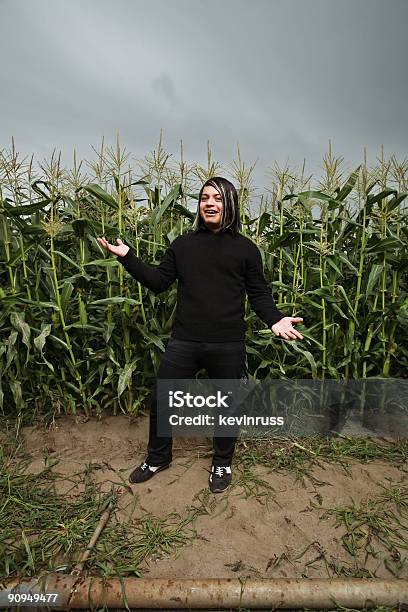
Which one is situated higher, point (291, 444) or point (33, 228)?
point (33, 228)

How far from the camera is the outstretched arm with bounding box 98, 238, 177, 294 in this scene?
2.59 m

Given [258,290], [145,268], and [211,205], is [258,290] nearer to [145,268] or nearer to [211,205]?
[211,205]

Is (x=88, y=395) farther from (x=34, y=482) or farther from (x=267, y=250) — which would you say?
(x=267, y=250)

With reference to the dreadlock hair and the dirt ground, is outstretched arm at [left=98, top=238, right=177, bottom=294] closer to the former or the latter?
the dreadlock hair

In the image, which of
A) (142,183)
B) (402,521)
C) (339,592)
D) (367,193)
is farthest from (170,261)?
(402,521)

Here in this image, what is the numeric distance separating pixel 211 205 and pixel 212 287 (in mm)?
530

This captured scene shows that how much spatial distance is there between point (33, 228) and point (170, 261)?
1.22 meters

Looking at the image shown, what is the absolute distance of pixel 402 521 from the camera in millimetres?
2564

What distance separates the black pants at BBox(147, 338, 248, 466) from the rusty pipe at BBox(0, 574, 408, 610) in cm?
94

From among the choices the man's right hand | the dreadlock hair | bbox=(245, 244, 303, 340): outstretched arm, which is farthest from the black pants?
the dreadlock hair

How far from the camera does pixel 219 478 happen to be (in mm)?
2809

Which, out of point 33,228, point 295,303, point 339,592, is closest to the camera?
point 339,592

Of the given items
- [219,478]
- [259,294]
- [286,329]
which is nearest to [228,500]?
[219,478]

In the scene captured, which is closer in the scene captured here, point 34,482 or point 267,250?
point 34,482
